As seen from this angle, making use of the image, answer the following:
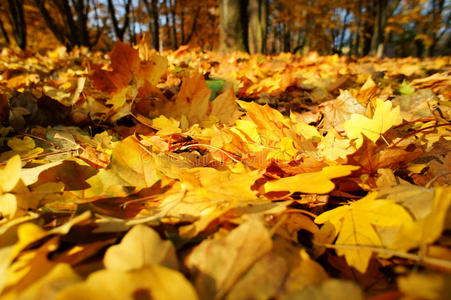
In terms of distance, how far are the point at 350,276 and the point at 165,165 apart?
0.43 metres

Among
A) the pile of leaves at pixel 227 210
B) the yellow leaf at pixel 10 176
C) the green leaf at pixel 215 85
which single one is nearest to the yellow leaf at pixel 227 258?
the pile of leaves at pixel 227 210

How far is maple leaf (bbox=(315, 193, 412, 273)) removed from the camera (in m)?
0.42

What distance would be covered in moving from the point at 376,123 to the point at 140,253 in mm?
641

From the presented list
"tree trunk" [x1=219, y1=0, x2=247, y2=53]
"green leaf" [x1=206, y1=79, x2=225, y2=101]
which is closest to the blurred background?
"tree trunk" [x1=219, y1=0, x2=247, y2=53]

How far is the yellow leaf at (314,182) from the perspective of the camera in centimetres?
50

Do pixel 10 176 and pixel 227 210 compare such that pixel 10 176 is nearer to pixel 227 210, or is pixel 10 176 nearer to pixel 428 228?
pixel 227 210

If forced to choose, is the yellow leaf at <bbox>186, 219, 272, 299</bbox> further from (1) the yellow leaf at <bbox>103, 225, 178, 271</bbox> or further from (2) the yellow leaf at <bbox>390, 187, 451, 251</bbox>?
(2) the yellow leaf at <bbox>390, 187, 451, 251</bbox>

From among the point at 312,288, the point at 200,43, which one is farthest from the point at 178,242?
the point at 200,43

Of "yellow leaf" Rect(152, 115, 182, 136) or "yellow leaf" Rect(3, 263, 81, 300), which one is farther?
"yellow leaf" Rect(152, 115, 182, 136)

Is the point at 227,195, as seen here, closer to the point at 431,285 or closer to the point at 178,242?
the point at 178,242

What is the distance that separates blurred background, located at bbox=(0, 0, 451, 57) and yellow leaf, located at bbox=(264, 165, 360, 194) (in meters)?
5.06

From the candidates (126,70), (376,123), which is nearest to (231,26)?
(126,70)

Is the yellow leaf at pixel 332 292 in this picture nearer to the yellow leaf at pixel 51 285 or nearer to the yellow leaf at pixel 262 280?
the yellow leaf at pixel 262 280

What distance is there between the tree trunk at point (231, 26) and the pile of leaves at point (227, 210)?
4.58 meters
